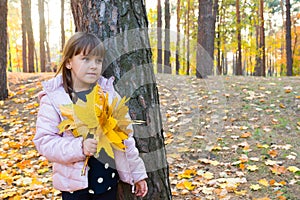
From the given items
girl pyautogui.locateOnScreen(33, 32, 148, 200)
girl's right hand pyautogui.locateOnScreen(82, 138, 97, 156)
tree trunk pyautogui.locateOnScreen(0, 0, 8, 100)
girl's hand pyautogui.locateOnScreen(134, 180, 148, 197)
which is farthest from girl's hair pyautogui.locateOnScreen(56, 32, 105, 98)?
tree trunk pyautogui.locateOnScreen(0, 0, 8, 100)

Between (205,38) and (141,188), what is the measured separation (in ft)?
20.4

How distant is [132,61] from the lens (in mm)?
2082

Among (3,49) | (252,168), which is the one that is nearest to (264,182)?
(252,168)

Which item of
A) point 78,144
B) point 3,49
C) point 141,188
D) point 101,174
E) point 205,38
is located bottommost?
point 141,188

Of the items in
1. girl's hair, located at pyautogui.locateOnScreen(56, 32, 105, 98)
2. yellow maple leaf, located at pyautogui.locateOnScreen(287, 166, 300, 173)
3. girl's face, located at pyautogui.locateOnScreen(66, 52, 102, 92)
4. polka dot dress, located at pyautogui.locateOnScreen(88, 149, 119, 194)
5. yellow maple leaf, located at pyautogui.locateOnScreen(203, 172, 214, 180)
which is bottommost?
yellow maple leaf, located at pyautogui.locateOnScreen(203, 172, 214, 180)

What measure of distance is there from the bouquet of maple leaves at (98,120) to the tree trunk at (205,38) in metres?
5.92

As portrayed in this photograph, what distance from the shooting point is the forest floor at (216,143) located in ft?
10.3

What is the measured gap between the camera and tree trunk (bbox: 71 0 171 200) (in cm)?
204

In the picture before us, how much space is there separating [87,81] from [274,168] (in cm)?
253

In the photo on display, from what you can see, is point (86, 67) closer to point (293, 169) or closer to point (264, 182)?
point (264, 182)

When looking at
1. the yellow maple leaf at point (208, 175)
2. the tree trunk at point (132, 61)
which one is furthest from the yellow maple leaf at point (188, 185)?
the tree trunk at point (132, 61)

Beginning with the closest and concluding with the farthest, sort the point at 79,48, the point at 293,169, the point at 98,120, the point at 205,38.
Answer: the point at 98,120, the point at 79,48, the point at 293,169, the point at 205,38

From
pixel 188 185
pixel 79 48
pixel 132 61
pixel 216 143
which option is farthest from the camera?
pixel 216 143

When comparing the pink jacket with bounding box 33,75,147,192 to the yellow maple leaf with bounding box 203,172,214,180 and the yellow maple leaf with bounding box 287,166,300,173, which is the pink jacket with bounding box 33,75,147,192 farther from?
the yellow maple leaf with bounding box 287,166,300,173
